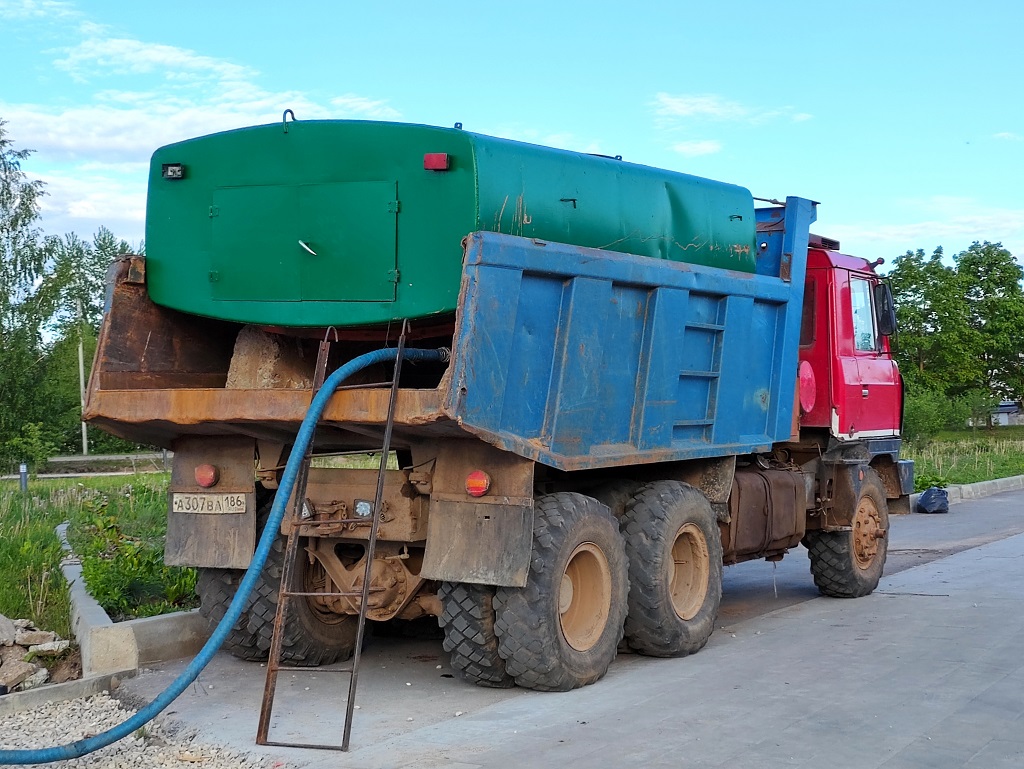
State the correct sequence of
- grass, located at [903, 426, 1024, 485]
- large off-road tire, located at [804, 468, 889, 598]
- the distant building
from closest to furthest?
large off-road tire, located at [804, 468, 889, 598], grass, located at [903, 426, 1024, 485], the distant building

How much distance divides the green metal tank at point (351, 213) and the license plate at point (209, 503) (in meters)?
1.07

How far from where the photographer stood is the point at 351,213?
6.52 metres

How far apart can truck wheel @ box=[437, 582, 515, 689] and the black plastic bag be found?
42.3ft

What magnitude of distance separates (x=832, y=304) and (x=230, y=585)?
5443 mm

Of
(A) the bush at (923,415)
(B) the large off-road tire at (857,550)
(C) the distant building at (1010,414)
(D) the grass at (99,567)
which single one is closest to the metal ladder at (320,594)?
(D) the grass at (99,567)

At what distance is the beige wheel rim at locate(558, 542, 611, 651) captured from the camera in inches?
274

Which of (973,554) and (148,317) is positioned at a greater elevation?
(148,317)

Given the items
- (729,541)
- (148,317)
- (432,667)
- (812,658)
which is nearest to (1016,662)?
(812,658)

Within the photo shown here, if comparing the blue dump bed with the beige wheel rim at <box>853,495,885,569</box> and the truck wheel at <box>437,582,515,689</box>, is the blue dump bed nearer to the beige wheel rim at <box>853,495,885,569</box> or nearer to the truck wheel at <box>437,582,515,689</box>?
the truck wheel at <box>437,582,515,689</box>

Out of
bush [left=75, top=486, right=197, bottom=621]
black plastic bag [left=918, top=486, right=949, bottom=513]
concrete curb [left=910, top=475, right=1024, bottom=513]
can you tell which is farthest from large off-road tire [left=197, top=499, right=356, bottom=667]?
concrete curb [left=910, top=475, right=1024, bottom=513]

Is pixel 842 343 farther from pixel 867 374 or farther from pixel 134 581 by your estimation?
pixel 134 581

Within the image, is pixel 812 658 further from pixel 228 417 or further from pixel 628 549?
pixel 228 417

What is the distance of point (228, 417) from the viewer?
6422 millimetres

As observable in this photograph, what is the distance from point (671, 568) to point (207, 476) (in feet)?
9.70
